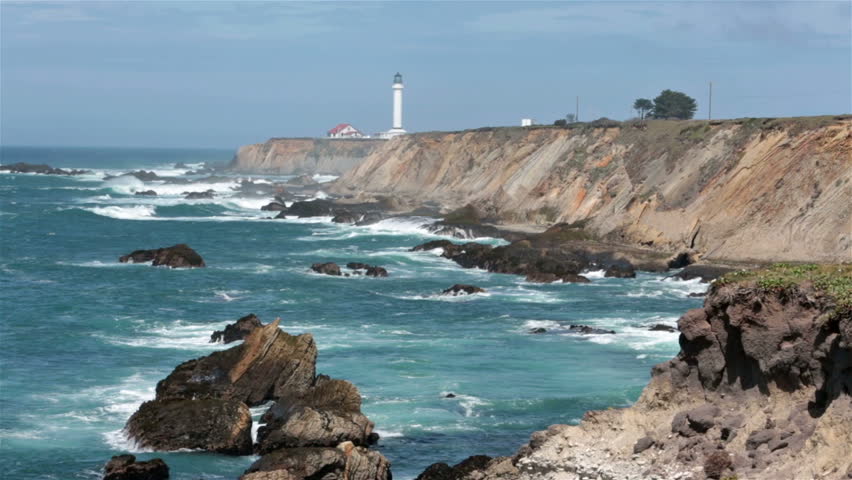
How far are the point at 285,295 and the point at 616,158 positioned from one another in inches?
1470

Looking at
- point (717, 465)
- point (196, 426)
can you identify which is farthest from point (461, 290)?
point (717, 465)

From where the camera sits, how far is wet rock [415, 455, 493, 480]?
24.4 m

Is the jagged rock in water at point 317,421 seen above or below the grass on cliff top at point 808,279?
below

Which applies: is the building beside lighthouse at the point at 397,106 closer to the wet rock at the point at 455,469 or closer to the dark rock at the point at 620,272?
the dark rock at the point at 620,272

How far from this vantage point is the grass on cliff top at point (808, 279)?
20.7 m

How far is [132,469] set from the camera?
25.6m

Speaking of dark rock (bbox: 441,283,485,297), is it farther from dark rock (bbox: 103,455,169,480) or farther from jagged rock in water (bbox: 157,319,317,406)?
dark rock (bbox: 103,455,169,480)

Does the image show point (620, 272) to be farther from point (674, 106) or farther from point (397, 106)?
point (397, 106)

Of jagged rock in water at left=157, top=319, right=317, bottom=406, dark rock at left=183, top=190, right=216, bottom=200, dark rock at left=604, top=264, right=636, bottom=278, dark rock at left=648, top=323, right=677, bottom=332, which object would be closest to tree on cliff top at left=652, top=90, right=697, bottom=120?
dark rock at left=183, top=190, right=216, bottom=200

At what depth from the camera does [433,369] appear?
3753 centimetres

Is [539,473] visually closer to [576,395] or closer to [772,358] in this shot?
[772,358]

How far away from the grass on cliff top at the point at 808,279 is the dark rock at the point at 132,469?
1177 cm

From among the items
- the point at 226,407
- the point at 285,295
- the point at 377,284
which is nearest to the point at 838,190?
the point at 377,284

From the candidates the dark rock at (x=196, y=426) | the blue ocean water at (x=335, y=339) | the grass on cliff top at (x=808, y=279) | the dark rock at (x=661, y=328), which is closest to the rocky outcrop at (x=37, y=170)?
the blue ocean water at (x=335, y=339)
